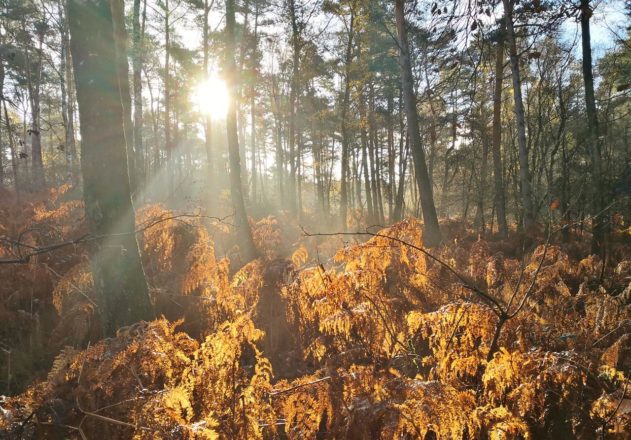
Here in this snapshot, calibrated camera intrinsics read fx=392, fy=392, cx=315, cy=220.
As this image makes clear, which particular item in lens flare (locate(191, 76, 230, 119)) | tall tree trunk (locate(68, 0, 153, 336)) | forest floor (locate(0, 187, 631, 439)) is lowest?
forest floor (locate(0, 187, 631, 439))

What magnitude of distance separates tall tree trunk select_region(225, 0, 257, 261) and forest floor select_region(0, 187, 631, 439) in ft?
15.0

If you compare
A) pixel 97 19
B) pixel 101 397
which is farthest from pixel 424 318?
pixel 97 19

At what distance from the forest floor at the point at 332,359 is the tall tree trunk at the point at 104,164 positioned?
0.46 meters

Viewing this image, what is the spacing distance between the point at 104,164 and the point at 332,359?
304cm

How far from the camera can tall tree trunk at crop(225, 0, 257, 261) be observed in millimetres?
9898

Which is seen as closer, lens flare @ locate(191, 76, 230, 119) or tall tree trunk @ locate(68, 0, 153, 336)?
tall tree trunk @ locate(68, 0, 153, 336)

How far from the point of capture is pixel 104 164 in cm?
405

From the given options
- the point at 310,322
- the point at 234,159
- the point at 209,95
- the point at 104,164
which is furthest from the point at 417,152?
the point at 209,95

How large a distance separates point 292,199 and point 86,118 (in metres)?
18.4

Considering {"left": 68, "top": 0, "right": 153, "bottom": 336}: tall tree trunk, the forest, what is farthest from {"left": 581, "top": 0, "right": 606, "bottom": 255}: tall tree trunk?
{"left": 68, "top": 0, "right": 153, "bottom": 336}: tall tree trunk

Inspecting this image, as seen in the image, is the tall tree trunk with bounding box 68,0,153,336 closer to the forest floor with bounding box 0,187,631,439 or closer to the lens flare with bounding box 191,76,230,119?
the forest floor with bounding box 0,187,631,439

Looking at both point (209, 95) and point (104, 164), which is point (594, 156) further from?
point (209, 95)

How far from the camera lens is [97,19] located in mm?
4004

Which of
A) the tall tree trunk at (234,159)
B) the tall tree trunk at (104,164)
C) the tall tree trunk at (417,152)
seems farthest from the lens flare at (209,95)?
the tall tree trunk at (104,164)
